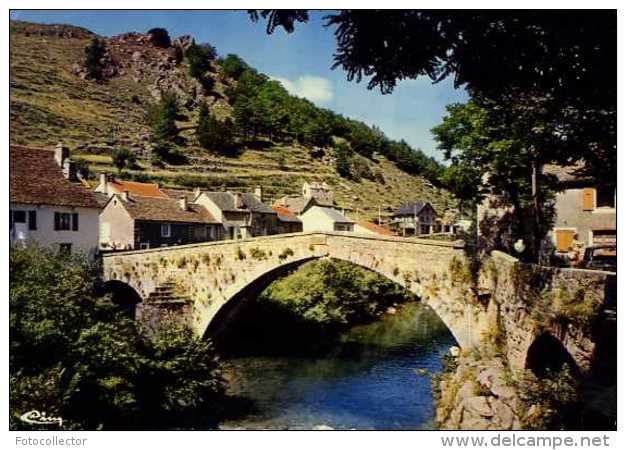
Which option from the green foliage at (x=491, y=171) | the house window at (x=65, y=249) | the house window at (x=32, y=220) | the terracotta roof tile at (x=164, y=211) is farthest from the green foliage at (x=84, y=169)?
the green foliage at (x=491, y=171)

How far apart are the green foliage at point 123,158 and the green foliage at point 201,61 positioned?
2737mm

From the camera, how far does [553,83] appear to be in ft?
15.5

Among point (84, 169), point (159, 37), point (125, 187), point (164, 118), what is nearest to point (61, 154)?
point (164, 118)

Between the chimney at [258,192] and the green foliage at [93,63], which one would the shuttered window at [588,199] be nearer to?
the chimney at [258,192]

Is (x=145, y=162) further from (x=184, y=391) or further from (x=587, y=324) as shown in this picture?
(x=587, y=324)

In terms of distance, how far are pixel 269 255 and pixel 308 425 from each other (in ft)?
11.8

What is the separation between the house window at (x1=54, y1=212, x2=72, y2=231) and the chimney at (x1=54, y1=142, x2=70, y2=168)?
1215 mm

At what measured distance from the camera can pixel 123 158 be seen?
54.3 ft

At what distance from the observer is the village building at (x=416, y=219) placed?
1648 cm

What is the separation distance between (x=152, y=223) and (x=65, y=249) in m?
3.58

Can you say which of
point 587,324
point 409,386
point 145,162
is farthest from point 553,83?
point 145,162

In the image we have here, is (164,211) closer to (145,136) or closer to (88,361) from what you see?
(145,136)

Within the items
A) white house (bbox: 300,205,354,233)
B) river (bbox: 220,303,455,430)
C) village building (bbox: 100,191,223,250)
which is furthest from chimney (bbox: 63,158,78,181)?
white house (bbox: 300,205,354,233)
